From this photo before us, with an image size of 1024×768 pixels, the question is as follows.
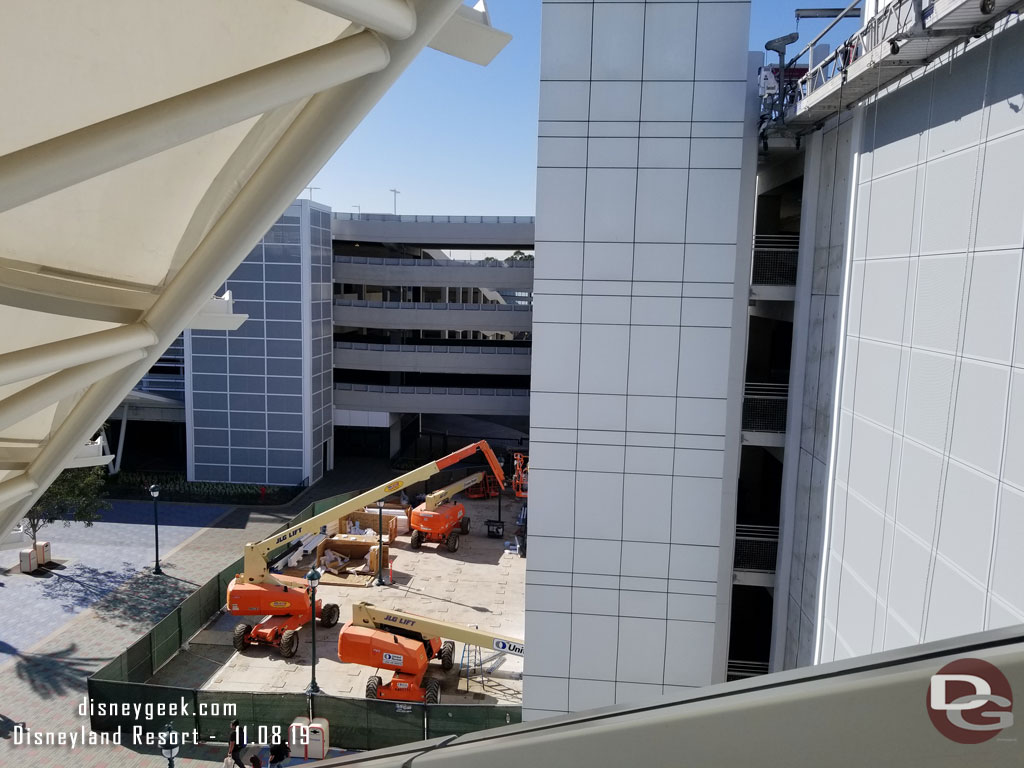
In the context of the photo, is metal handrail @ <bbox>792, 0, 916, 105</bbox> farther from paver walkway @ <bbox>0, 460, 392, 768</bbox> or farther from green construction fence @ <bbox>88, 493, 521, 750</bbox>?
paver walkway @ <bbox>0, 460, 392, 768</bbox>

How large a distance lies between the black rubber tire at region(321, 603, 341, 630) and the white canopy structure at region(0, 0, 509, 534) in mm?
18317

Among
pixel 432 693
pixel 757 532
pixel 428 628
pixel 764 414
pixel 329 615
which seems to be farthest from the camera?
pixel 329 615

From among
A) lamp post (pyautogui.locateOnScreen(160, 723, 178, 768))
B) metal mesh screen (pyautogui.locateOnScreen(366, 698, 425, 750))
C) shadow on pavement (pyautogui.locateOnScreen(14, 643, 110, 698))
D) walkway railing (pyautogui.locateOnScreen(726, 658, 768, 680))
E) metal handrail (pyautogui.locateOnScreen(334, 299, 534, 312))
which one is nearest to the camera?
lamp post (pyautogui.locateOnScreen(160, 723, 178, 768))

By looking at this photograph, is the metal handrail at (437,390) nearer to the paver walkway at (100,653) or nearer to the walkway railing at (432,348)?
the walkway railing at (432,348)

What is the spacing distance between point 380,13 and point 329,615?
847 inches

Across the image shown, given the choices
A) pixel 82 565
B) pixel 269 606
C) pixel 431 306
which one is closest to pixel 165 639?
pixel 269 606

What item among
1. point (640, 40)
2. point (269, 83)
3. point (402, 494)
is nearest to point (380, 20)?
point (269, 83)

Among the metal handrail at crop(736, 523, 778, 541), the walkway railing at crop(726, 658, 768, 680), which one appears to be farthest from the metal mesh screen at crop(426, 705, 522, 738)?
the metal handrail at crop(736, 523, 778, 541)

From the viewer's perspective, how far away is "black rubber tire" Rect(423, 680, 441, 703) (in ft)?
55.5

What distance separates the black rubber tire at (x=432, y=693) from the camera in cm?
1692

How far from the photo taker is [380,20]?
5.85ft

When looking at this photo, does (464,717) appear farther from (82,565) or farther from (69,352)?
(82,565)

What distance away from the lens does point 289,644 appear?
63.4ft

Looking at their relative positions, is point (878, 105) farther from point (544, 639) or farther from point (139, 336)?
point (544, 639)
